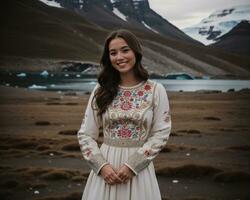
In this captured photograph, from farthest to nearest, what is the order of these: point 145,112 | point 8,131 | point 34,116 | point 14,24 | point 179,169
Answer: point 14,24, point 34,116, point 8,131, point 179,169, point 145,112

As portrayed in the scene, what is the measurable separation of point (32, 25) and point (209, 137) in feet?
207

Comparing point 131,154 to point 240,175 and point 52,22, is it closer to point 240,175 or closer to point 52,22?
point 240,175

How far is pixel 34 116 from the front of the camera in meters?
9.74

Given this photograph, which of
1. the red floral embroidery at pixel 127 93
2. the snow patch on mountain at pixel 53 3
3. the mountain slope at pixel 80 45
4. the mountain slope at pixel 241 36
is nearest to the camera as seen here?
the red floral embroidery at pixel 127 93

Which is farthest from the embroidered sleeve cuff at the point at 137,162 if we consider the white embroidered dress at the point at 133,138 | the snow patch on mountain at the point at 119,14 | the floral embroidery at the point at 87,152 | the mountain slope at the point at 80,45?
the snow patch on mountain at the point at 119,14

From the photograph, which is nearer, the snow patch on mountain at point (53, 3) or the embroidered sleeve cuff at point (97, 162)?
the embroidered sleeve cuff at point (97, 162)

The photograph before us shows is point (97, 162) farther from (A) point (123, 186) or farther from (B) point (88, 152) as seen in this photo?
(A) point (123, 186)

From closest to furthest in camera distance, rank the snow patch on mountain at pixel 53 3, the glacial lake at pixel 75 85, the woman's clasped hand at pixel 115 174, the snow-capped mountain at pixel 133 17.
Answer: the woman's clasped hand at pixel 115 174
the glacial lake at pixel 75 85
the snow patch on mountain at pixel 53 3
the snow-capped mountain at pixel 133 17

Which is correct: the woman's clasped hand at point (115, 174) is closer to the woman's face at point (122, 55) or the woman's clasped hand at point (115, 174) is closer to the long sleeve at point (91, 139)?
the long sleeve at point (91, 139)

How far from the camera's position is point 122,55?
2.25m

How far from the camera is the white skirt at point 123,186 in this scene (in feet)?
7.32

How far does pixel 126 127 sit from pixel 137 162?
0.66 ft

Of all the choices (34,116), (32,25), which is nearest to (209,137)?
(34,116)

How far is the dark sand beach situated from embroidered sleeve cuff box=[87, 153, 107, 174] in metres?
3.19
